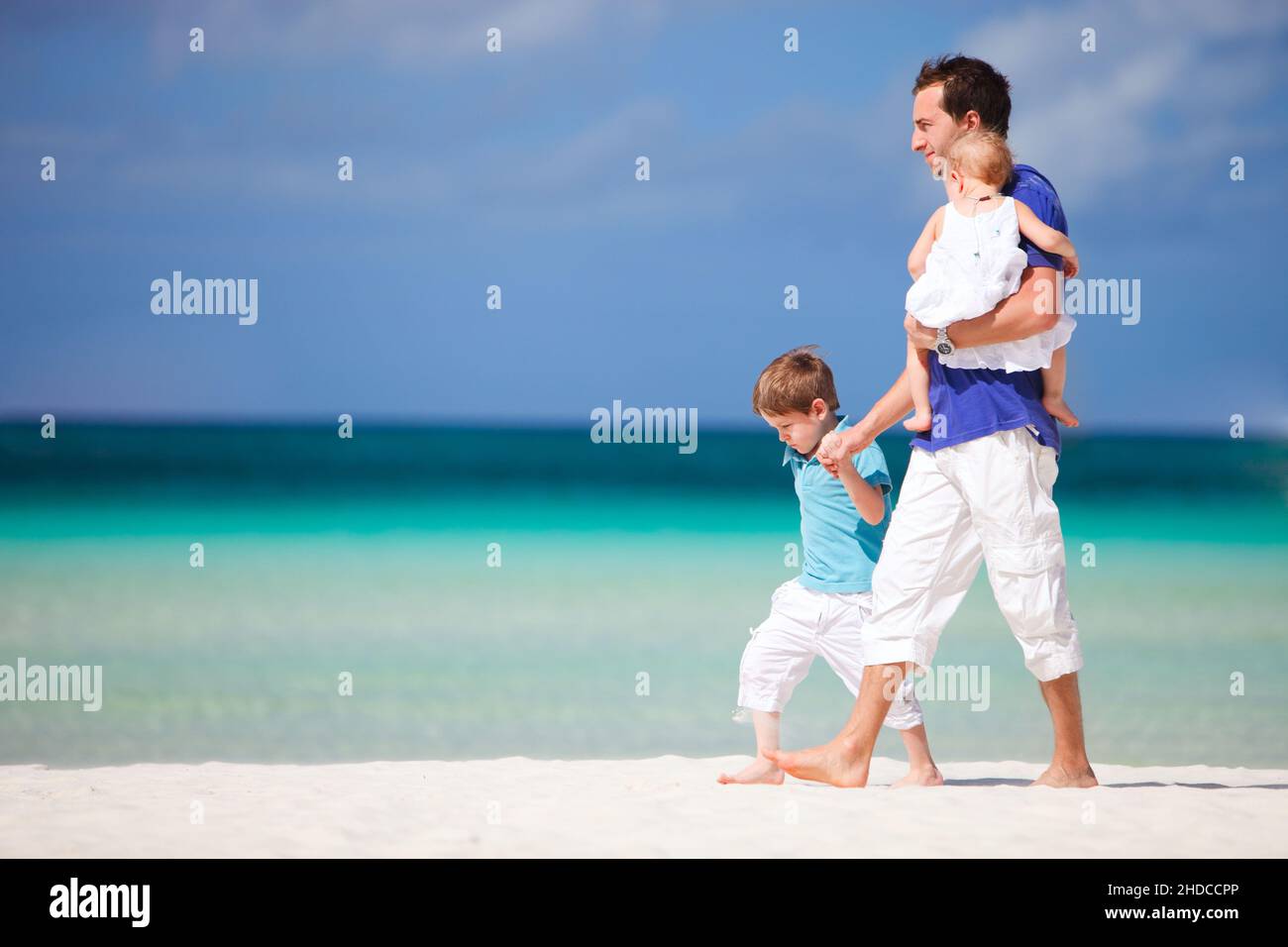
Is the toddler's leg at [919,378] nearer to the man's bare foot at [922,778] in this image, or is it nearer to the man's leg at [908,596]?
the man's leg at [908,596]

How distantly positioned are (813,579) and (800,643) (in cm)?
20

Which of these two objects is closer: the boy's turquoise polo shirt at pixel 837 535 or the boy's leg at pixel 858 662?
the boy's leg at pixel 858 662

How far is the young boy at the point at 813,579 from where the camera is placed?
4215mm

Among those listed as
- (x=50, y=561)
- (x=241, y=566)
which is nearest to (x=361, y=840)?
Result: (x=241, y=566)

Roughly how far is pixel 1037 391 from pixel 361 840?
6.98 ft

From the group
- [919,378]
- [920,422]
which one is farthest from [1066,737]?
[919,378]

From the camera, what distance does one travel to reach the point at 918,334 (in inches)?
148

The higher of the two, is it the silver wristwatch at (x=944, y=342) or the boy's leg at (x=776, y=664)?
the silver wristwatch at (x=944, y=342)

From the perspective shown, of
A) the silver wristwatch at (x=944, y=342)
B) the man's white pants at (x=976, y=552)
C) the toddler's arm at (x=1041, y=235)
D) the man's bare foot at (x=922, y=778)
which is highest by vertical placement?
the toddler's arm at (x=1041, y=235)

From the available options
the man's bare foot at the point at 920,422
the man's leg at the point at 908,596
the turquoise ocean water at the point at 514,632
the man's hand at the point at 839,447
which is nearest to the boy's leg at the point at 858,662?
the man's leg at the point at 908,596

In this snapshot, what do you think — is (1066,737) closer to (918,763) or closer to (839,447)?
(918,763)

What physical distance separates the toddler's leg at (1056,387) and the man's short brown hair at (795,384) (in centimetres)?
74
